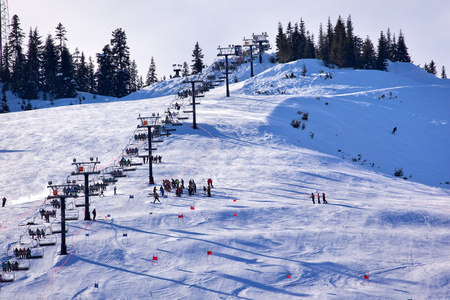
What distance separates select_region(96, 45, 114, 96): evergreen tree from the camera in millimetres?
90312

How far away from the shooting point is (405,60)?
9288cm

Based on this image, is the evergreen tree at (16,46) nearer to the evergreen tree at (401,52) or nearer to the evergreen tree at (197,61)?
the evergreen tree at (197,61)

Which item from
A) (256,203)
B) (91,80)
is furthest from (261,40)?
(256,203)

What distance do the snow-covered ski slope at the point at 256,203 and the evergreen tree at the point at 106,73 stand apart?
28983 millimetres

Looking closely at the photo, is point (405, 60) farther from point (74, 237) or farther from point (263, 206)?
point (74, 237)

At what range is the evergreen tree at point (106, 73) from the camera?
90312mm

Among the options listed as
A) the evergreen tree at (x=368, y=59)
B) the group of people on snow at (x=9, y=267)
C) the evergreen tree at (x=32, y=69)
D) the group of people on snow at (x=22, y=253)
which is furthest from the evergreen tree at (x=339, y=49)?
the group of people on snow at (x=9, y=267)

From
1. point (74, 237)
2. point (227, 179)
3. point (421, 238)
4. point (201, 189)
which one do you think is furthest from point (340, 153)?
point (74, 237)

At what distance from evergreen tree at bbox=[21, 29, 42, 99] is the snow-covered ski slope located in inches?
819

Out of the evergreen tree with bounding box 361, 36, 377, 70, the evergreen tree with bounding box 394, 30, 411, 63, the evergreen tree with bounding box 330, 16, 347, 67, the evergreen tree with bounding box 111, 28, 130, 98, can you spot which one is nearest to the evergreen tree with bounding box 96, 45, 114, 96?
the evergreen tree with bounding box 111, 28, 130, 98

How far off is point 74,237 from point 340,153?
2643 cm

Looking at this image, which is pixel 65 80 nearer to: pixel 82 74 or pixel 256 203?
pixel 82 74

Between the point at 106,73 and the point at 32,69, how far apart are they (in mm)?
12679

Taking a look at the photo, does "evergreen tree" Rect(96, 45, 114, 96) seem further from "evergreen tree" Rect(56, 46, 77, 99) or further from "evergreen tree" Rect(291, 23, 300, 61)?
"evergreen tree" Rect(291, 23, 300, 61)
